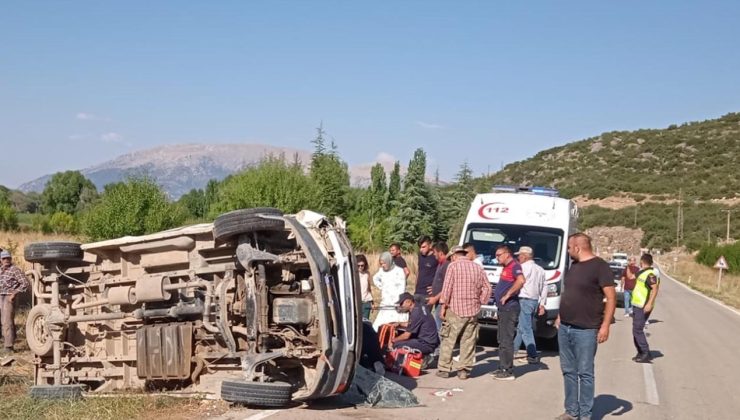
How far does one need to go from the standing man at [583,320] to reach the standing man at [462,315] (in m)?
2.52

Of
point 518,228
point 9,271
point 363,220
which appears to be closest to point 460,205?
point 363,220

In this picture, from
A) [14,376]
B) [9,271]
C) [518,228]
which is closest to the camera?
[14,376]

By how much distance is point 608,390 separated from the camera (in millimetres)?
10219

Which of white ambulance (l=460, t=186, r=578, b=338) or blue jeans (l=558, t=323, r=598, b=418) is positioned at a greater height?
white ambulance (l=460, t=186, r=578, b=338)

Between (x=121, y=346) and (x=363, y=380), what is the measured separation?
288 centimetres

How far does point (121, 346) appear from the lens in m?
9.22

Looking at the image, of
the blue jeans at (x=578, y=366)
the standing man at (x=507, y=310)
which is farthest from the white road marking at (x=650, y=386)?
the blue jeans at (x=578, y=366)

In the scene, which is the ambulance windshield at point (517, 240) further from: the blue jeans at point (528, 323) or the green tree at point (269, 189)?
the green tree at point (269, 189)

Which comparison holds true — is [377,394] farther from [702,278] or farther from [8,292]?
[702,278]

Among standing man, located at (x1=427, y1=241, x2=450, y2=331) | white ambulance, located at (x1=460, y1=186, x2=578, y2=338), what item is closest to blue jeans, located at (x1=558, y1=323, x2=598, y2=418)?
standing man, located at (x1=427, y1=241, x2=450, y2=331)

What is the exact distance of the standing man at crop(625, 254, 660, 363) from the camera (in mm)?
12617

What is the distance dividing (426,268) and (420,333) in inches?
102

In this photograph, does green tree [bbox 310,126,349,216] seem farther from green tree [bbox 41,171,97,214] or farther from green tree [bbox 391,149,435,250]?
green tree [bbox 41,171,97,214]

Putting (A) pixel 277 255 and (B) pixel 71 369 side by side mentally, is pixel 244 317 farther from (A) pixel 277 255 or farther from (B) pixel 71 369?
(B) pixel 71 369
